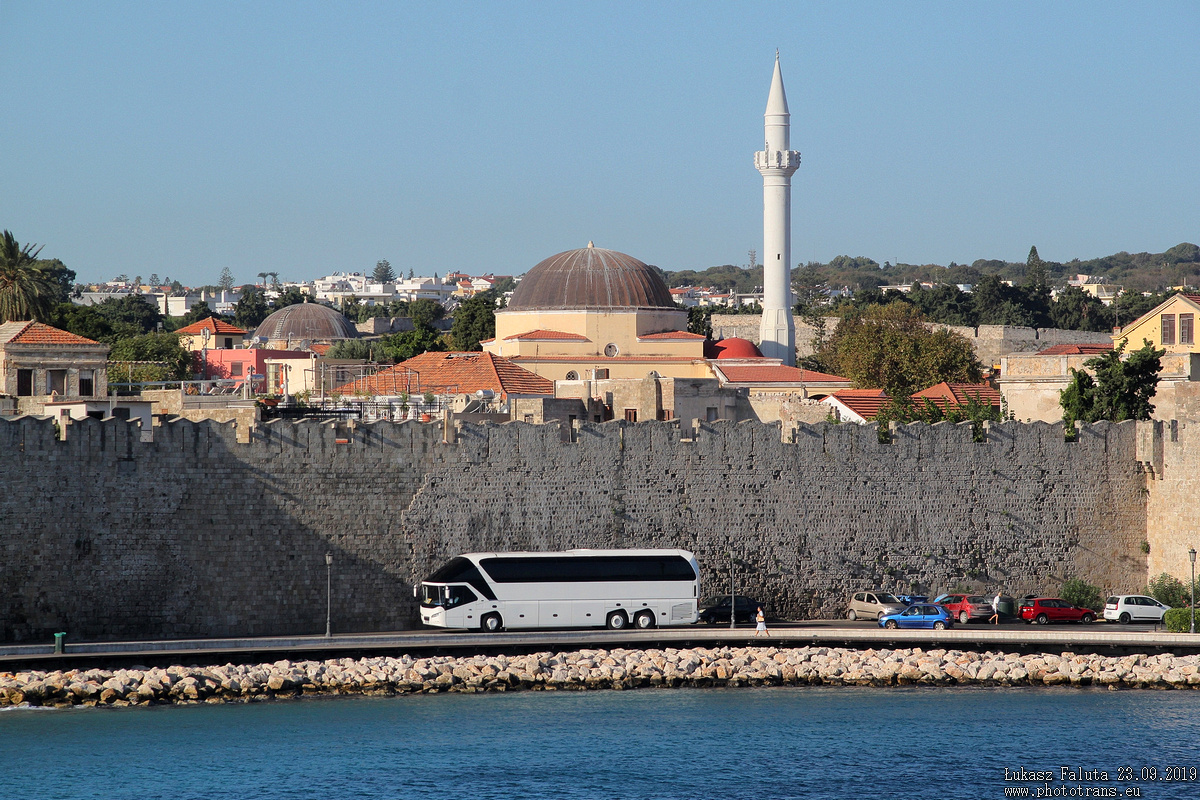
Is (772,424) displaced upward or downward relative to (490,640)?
upward

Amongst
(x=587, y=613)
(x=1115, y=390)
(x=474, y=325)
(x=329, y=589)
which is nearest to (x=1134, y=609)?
(x=1115, y=390)

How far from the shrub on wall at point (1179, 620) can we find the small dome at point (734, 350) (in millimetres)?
26768

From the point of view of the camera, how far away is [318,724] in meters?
19.0

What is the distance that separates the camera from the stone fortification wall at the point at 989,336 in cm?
6681

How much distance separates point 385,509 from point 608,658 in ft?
12.8

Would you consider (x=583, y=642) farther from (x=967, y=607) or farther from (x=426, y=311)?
(x=426, y=311)

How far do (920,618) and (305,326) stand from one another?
58086mm

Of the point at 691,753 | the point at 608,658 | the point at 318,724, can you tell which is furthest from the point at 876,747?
the point at 318,724

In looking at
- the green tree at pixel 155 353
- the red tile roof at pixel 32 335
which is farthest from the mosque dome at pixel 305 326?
the red tile roof at pixel 32 335

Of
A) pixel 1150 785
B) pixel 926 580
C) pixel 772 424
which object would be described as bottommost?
pixel 1150 785

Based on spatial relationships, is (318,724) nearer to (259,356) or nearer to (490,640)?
(490,640)

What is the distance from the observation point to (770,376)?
4541cm

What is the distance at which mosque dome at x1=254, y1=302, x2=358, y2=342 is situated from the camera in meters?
76.6

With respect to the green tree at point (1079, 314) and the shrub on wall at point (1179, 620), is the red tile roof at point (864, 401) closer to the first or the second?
the shrub on wall at point (1179, 620)
